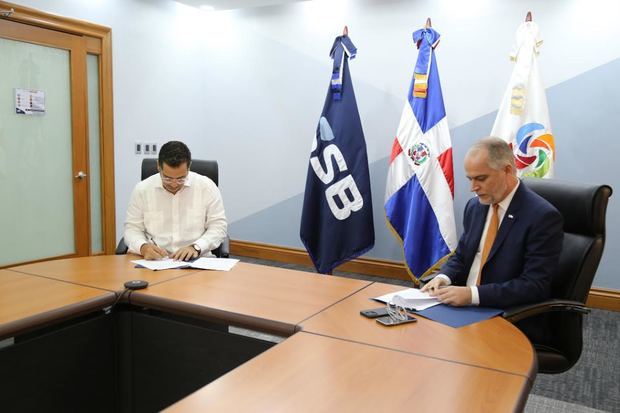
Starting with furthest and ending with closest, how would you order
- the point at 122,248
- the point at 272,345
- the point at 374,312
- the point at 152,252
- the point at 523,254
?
the point at 122,248 → the point at 152,252 → the point at 523,254 → the point at 374,312 → the point at 272,345

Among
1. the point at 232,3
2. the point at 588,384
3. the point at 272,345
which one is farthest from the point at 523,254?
the point at 232,3

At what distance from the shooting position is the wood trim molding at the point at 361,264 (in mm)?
3975

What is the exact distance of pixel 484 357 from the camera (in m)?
1.38

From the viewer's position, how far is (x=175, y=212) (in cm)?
275

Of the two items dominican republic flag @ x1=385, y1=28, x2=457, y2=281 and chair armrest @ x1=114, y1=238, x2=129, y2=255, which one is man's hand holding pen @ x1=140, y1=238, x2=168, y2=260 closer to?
chair armrest @ x1=114, y1=238, x2=129, y2=255

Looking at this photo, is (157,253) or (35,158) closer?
(157,253)

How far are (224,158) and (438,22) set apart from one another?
103 inches

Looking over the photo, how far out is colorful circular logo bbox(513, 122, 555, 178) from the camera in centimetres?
370

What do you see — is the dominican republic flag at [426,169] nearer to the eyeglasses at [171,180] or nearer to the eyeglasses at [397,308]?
the eyeglasses at [171,180]

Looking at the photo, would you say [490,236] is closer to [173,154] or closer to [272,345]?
[272,345]

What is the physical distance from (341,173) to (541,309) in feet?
8.66

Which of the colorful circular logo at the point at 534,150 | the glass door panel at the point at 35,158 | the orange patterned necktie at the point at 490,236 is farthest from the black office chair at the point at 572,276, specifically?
the glass door panel at the point at 35,158

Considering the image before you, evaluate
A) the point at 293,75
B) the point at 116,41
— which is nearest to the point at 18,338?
the point at 116,41

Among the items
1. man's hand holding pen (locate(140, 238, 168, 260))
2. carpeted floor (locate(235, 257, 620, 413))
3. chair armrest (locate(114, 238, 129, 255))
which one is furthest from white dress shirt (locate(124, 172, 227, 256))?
carpeted floor (locate(235, 257, 620, 413))
